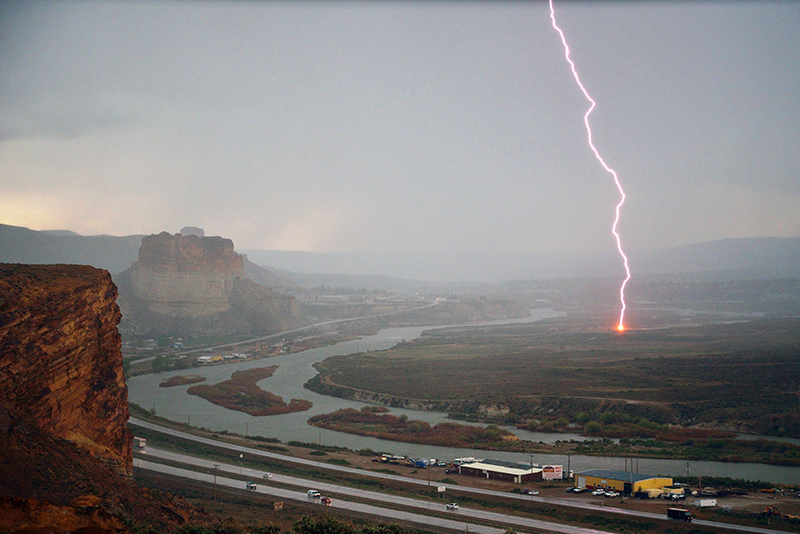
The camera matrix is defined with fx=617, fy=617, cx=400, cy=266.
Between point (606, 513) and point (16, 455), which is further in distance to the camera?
point (606, 513)

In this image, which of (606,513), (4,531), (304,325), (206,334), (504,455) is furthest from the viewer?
(304,325)

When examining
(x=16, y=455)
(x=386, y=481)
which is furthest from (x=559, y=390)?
(x=16, y=455)

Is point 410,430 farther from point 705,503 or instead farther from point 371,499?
point 705,503

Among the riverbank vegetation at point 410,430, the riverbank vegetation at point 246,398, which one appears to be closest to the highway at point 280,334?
the riverbank vegetation at point 246,398

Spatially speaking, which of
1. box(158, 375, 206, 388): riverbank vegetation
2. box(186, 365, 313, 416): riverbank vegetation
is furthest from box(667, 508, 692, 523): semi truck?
box(158, 375, 206, 388): riverbank vegetation

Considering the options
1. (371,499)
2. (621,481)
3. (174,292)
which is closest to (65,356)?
(371,499)

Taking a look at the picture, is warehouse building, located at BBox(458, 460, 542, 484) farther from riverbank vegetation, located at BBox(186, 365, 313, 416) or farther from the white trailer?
riverbank vegetation, located at BBox(186, 365, 313, 416)

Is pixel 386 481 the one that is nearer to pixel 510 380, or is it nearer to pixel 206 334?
pixel 510 380
